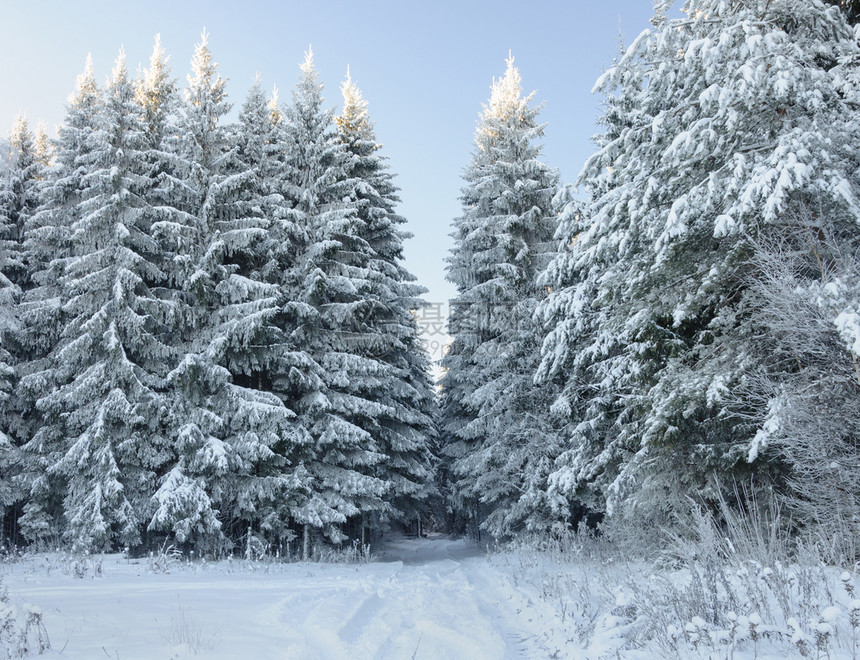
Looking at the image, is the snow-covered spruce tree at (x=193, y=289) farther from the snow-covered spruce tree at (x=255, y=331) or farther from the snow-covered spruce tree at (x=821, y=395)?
the snow-covered spruce tree at (x=821, y=395)

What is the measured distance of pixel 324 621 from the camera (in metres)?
5.94

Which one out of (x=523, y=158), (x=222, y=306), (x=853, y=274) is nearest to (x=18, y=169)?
(x=222, y=306)

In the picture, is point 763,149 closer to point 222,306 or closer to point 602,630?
point 602,630

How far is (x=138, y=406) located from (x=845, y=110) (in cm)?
1536

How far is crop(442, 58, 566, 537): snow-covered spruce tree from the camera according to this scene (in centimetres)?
1577

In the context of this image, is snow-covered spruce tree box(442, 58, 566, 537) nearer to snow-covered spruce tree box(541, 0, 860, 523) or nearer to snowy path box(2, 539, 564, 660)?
snow-covered spruce tree box(541, 0, 860, 523)

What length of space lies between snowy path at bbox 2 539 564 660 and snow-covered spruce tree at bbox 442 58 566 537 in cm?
595

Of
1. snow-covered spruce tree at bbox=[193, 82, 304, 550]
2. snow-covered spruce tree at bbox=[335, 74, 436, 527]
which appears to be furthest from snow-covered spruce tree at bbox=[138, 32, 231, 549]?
snow-covered spruce tree at bbox=[335, 74, 436, 527]

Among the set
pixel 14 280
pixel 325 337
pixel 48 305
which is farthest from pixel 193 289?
pixel 14 280

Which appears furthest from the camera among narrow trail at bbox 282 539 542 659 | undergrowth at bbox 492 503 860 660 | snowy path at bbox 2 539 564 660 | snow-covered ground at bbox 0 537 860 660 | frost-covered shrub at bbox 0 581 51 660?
narrow trail at bbox 282 539 542 659

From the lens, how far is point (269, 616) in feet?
19.4

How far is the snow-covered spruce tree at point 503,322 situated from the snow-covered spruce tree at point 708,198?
16.9 ft

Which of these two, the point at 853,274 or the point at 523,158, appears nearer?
the point at 853,274

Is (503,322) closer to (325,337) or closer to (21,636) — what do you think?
(325,337)
